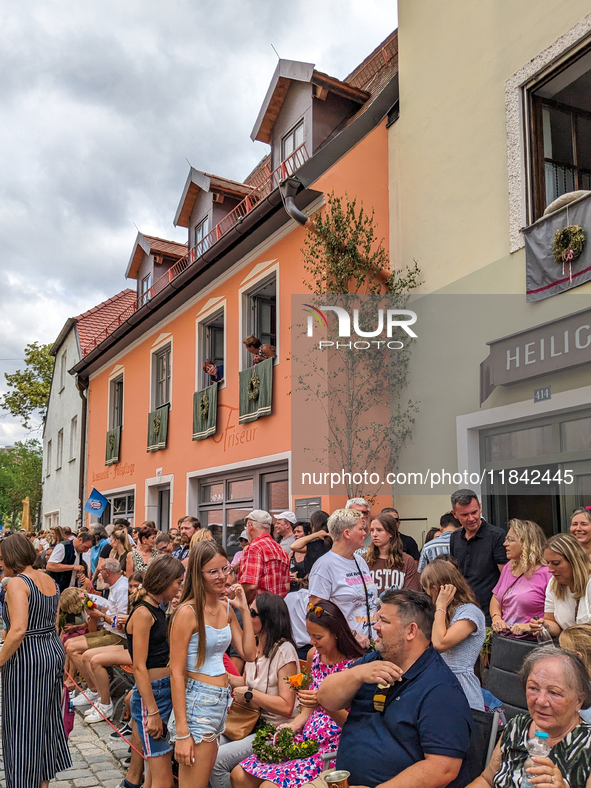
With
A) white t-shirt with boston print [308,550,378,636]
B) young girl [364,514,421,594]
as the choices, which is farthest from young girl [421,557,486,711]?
young girl [364,514,421,594]

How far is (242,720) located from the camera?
4.52 m

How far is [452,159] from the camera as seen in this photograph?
27.6 feet

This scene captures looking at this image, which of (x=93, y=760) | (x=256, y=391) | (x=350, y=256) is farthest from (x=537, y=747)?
(x=256, y=391)

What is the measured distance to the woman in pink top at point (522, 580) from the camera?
4719mm

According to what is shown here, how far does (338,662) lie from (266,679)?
795 millimetres

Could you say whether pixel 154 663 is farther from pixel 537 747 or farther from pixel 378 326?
pixel 378 326

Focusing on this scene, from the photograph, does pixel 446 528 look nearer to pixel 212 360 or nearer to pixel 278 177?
pixel 278 177

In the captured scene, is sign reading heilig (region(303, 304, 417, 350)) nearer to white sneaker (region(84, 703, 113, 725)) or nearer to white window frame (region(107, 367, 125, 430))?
white sneaker (region(84, 703, 113, 725))

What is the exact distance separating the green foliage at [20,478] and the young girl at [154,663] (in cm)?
3440

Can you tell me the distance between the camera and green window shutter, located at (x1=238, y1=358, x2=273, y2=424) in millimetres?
10491

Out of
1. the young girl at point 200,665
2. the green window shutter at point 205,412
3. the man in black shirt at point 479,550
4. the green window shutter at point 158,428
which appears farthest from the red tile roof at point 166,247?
the young girl at point 200,665

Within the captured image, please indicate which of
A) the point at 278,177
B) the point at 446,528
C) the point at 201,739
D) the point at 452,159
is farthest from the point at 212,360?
the point at 201,739

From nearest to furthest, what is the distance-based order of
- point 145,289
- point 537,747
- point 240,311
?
point 537,747 → point 240,311 → point 145,289

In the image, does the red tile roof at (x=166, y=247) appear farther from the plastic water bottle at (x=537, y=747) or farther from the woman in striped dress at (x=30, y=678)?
the plastic water bottle at (x=537, y=747)
